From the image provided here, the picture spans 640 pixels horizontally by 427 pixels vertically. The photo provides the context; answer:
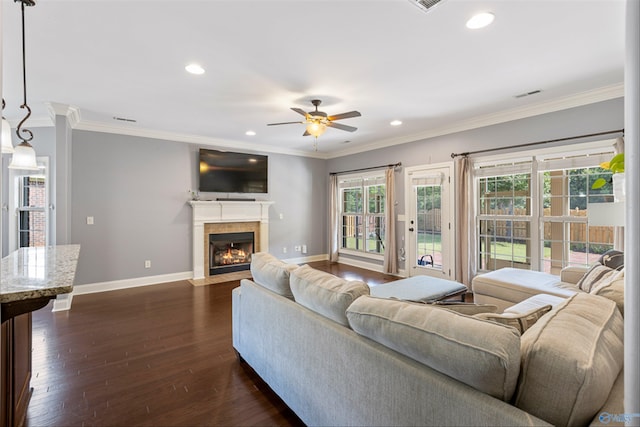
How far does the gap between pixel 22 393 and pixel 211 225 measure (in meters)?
3.83

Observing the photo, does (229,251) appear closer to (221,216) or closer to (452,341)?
(221,216)

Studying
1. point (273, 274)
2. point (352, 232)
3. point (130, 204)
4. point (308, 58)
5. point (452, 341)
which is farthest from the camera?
point (352, 232)

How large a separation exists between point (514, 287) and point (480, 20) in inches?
98.3

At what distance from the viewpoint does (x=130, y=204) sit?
16.2 ft

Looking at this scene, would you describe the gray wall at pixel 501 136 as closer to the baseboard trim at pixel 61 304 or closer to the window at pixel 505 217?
the window at pixel 505 217

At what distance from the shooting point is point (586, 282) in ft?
8.95

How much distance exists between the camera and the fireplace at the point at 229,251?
569cm

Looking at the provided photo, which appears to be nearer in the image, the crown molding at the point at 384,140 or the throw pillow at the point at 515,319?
the throw pillow at the point at 515,319

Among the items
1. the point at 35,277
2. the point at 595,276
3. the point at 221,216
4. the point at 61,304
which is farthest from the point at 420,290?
the point at 61,304

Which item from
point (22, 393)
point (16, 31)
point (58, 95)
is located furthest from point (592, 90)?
point (58, 95)

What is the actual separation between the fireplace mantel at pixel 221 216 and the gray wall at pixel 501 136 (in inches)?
89.3

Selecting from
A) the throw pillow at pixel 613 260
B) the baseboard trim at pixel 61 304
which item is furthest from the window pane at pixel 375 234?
the baseboard trim at pixel 61 304

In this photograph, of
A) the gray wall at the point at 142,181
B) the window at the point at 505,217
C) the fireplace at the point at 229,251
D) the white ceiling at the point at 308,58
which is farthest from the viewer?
the fireplace at the point at 229,251

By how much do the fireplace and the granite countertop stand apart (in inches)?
143
